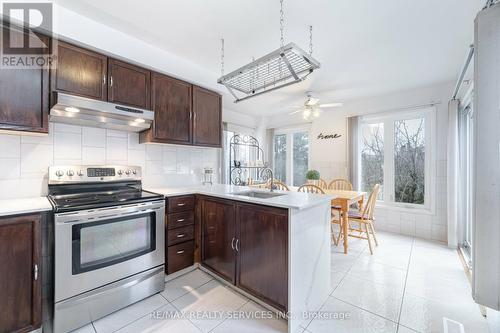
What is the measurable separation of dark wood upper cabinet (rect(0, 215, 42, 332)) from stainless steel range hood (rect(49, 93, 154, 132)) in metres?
0.91

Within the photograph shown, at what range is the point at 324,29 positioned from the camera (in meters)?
2.02

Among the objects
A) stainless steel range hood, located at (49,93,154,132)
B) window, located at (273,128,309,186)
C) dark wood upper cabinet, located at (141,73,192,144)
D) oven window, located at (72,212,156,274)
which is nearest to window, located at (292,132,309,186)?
window, located at (273,128,309,186)

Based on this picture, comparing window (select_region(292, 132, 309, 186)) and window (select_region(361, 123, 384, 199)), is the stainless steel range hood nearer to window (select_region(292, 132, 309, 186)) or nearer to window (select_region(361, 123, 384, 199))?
window (select_region(292, 132, 309, 186))

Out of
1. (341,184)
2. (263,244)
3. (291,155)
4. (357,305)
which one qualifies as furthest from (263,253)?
(291,155)

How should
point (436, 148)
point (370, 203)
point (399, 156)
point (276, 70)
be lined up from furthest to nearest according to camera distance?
point (399, 156)
point (436, 148)
point (370, 203)
point (276, 70)

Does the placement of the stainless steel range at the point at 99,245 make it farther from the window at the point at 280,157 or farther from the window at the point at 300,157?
the window at the point at 280,157

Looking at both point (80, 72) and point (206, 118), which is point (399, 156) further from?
point (80, 72)

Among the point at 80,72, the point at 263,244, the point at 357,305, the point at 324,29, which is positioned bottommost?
the point at 357,305

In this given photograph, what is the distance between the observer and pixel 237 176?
4.49 metres

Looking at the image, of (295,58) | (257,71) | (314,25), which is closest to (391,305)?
(295,58)

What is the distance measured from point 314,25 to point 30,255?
288 centimetres

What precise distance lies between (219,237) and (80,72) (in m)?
2.02

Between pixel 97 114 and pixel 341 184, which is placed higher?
pixel 97 114

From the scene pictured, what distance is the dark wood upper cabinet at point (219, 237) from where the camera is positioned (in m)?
2.01
